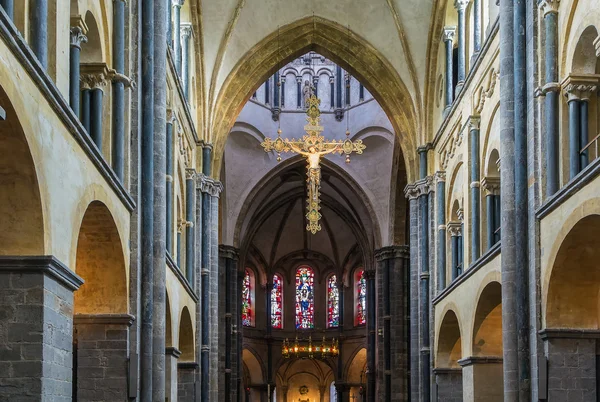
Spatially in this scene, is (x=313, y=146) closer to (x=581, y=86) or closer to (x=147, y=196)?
(x=147, y=196)

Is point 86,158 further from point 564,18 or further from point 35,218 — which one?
point 564,18

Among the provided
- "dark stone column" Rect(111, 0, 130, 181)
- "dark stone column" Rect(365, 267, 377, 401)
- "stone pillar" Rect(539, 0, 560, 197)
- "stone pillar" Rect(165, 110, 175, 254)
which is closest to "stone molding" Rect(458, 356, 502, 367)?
"stone pillar" Rect(539, 0, 560, 197)

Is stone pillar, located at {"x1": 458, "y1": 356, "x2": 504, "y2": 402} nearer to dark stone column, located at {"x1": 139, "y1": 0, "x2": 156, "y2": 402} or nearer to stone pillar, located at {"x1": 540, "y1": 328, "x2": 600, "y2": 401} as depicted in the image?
stone pillar, located at {"x1": 540, "y1": 328, "x2": 600, "y2": 401}

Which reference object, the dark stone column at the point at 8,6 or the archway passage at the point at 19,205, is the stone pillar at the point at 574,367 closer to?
the archway passage at the point at 19,205

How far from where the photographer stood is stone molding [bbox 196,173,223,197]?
28.3 meters

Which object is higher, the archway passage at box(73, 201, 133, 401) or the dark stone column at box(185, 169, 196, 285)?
the dark stone column at box(185, 169, 196, 285)

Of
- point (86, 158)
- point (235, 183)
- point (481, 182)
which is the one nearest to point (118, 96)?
point (86, 158)

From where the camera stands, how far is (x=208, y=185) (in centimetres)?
2888

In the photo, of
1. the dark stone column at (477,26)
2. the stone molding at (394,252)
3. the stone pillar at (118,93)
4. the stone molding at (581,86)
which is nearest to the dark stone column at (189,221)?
the dark stone column at (477,26)

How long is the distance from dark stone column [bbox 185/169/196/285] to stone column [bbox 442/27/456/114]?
6811mm

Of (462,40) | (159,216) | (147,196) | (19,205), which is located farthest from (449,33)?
(19,205)

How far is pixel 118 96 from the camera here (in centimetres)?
1628

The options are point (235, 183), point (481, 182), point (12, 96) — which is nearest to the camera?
point (12, 96)

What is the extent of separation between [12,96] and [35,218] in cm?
169
